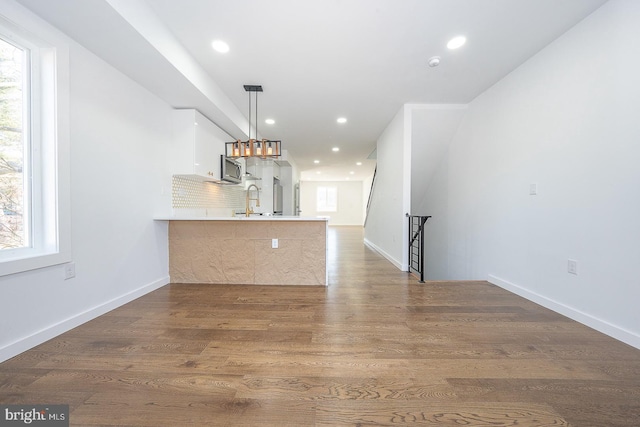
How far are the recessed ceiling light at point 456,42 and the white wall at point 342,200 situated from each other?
10.6m

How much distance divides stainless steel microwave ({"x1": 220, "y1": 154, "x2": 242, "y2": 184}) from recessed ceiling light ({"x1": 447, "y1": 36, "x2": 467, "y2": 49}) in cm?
336

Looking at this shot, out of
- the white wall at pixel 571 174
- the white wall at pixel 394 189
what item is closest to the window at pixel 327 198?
the white wall at pixel 394 189

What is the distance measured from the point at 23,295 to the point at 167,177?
72.2 inches

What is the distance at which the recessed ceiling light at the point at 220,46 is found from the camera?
236 cm

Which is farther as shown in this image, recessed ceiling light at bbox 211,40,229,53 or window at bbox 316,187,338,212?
window at bbox 316,187,338,212

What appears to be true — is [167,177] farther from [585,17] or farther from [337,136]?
[585,17]

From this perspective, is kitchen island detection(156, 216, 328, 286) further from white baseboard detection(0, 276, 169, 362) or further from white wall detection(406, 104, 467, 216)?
white wall detection(406, 104, 467, 216)

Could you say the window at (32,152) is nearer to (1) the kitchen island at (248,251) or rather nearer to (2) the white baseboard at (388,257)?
(1) the kitchen island at (248,251)

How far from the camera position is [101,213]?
2.27 metres

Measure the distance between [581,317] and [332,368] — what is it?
91.1 inches

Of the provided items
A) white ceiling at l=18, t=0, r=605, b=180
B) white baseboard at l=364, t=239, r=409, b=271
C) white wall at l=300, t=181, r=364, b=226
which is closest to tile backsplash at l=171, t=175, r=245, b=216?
white ceiling at l=18, t=0, r=605, b=180

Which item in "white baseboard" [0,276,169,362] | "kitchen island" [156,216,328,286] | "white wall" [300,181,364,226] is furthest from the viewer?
"white wall" [300,181,364,226]

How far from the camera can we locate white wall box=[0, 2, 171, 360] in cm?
173
